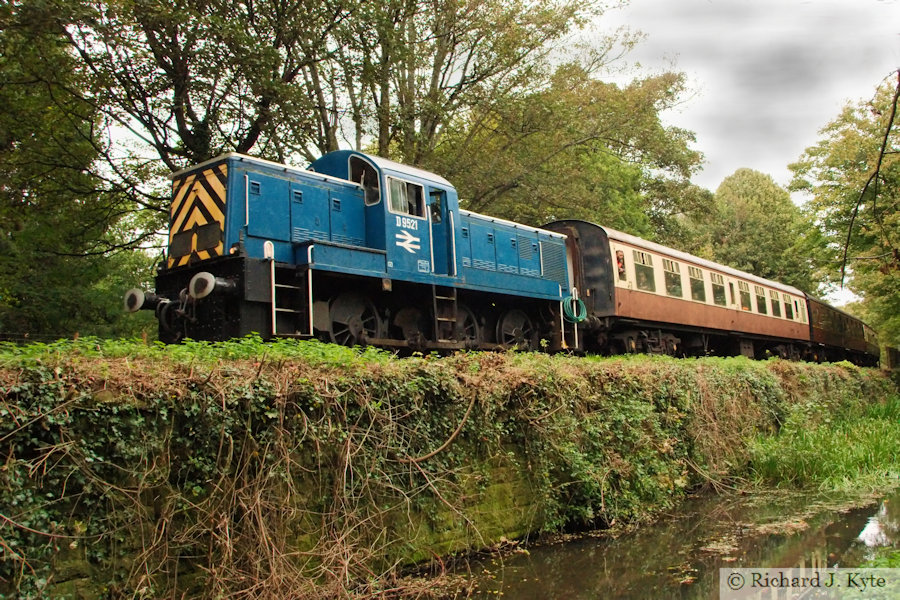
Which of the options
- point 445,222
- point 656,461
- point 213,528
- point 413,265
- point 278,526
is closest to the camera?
point 213,528

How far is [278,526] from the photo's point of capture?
4793mm

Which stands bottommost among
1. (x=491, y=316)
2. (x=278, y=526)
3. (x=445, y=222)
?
(x=278, y=526)

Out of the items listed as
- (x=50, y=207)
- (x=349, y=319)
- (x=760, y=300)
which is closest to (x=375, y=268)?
(x=349, y=319)

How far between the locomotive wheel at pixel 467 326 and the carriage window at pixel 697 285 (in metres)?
8.61

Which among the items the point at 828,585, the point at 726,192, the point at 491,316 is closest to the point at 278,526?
the point at 828,585

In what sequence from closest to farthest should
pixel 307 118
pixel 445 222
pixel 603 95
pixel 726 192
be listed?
pixel 445 222 → pixel 307 118 → pixel 603 95 → pixel 726 192

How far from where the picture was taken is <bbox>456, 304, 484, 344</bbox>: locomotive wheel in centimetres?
1225

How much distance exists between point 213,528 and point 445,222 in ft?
26.6

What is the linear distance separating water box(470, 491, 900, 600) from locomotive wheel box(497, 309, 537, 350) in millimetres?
5525

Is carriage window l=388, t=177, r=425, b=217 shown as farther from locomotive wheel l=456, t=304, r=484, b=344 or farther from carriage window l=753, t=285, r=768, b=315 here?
carriage window l=753, t=285, r=768, b=315

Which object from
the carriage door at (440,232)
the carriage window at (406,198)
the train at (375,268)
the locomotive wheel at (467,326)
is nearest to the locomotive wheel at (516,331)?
the train at (375,268)

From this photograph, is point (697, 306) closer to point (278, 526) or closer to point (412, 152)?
point (412, 152)

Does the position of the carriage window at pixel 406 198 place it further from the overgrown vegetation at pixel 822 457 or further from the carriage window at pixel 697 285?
the carriage window at pixel 697 285

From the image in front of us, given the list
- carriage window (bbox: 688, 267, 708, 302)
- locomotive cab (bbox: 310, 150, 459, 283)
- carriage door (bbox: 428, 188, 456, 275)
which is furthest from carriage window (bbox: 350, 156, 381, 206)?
carriage window (bbox: 688, 267, 708, 302)
